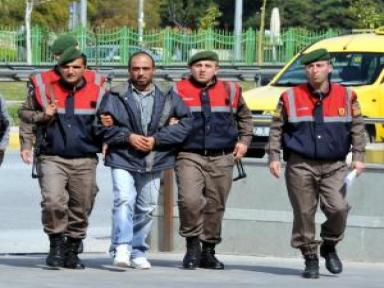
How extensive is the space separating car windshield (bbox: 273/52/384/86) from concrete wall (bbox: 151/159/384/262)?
7725mm

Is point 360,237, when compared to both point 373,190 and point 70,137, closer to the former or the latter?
point 373,190

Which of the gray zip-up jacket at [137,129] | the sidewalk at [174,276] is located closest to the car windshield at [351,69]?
the sidewalk at [174,276]

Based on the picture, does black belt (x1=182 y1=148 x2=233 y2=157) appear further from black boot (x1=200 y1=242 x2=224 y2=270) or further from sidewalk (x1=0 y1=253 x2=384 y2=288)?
sidewalk (x1=0 y1=253 x2=384 y2=288)

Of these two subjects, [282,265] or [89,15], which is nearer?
[282,265]

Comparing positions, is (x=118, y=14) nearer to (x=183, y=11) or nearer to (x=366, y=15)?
(x=183, y=11)

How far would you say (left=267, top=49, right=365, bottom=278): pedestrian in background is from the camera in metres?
10.2

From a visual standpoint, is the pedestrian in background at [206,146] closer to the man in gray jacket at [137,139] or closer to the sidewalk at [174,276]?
the man in gray jacket at [137,139]

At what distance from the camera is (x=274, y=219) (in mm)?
12406

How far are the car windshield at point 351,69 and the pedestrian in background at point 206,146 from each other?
9323 mm

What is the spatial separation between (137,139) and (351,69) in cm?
1040

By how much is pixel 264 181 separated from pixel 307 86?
218cm

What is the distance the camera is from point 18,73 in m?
27.5

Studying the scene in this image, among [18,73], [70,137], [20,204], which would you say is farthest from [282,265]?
[18,73]

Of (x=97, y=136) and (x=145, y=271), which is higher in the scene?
(x=97, y=136)
